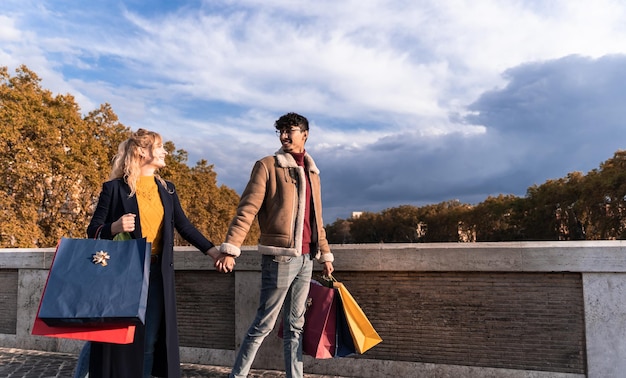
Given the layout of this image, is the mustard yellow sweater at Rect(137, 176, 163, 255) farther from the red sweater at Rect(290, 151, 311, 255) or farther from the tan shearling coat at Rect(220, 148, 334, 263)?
the red sweater at Rect(290, 151, 311, 255)

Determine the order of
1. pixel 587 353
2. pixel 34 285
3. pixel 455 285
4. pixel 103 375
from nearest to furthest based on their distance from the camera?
pixel 103 375 < pixel 587 353 < pixel 455 285 < pixel 34 285

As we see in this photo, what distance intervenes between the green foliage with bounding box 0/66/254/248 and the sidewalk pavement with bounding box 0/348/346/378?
14.7 m

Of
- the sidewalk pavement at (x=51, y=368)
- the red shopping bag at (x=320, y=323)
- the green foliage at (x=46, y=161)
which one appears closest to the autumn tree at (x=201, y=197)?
the green foliage at (x=46, y=161)

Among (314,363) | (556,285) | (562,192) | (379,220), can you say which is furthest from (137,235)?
(379,220)

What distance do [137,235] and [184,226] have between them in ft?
1.44

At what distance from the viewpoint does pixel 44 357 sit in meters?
6.27

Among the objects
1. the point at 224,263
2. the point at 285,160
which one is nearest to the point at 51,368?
the point at 224,263

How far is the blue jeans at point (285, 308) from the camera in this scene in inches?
156

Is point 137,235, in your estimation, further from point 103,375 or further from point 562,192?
point 562,192

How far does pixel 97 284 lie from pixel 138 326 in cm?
49

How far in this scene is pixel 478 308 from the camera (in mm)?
4867

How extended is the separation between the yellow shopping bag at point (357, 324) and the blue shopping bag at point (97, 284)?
1.71 metres

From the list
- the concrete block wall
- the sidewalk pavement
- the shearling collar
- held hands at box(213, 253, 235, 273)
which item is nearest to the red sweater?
the shearling collar

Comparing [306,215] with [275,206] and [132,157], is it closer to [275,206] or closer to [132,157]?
[275,206]
